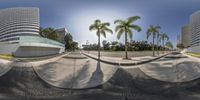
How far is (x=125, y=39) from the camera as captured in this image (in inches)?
940

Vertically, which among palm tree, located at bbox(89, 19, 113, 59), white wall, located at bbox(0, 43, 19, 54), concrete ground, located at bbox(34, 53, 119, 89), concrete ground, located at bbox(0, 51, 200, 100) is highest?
palm tree, located at bbox(89, 19, 113, 59)

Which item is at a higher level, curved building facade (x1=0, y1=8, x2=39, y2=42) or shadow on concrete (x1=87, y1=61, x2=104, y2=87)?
curved building facade (x1=0, y1=8, x2=39, y2=42)

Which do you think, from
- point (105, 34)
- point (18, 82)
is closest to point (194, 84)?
point (18, 82)

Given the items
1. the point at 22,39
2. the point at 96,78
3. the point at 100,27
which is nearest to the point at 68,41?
the point at 22,39

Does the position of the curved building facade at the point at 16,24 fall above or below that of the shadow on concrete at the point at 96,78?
above

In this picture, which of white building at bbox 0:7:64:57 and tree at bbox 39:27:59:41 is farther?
tree at bbox 39:27:59:41

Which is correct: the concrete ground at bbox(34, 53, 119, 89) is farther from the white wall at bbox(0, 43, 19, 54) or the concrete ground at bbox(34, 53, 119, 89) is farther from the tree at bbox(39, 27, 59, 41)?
the tree at bbox(39, 27, 59, 41)

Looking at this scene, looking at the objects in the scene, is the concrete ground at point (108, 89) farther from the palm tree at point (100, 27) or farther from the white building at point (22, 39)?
the white building at point (22, 39)

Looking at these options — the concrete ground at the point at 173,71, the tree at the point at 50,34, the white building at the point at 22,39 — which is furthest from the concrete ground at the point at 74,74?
the tree at the point at 50,34

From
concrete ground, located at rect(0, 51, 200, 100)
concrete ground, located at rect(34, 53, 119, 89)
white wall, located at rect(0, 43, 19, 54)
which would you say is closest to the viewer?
concrete ground, located at rect(0, 51, 200, 100)

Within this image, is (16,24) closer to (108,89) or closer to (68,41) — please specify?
(108,89)

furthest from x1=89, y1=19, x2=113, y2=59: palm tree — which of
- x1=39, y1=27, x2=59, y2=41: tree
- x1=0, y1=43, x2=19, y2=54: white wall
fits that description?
x1=39, y1=27, x2=59, y2=41: tree

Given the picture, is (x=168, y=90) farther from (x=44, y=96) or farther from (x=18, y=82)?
(x=18, y=82)

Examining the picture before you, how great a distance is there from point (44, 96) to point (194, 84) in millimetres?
6726
